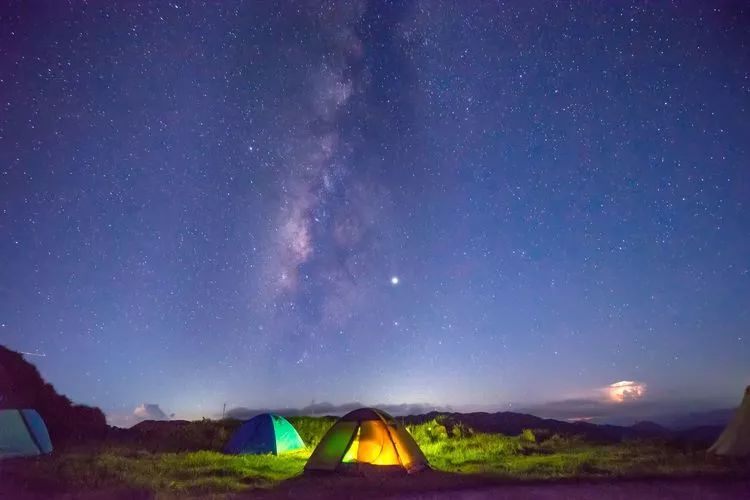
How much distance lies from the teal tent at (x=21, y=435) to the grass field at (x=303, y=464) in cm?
129

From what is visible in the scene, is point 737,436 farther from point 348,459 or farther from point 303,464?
point 303,464

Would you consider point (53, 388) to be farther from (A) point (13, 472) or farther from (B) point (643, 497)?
(B) point (643, 497)

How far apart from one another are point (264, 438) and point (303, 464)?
4.75 metres

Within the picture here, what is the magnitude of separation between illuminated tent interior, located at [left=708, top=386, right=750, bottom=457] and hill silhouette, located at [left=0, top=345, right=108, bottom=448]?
2747cm

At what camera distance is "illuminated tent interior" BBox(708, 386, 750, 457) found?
61.5 ft

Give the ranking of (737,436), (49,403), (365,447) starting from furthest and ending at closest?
(49,403) < (737,436) < (365,447)

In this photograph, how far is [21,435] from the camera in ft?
71.6

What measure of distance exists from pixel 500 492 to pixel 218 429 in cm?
2212

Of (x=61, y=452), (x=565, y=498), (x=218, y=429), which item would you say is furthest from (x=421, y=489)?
(x=218, y=429)

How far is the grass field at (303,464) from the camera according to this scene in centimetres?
1479

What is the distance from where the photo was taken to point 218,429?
3144cm

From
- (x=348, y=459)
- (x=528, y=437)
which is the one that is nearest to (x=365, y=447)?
(x=348, y=459)

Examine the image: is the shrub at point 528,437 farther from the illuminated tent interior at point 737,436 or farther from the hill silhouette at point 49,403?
the hill silhouette at point 49,403

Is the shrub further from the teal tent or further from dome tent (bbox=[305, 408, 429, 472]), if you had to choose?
the teal tent
